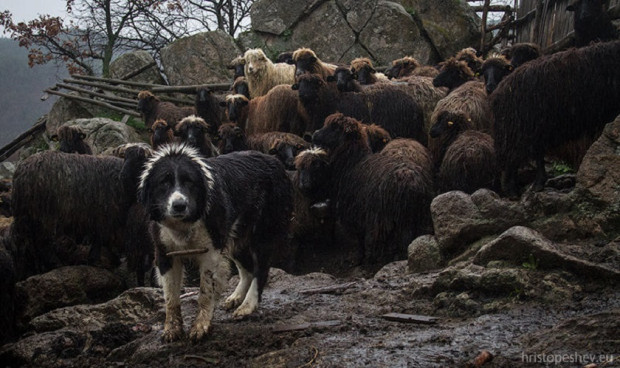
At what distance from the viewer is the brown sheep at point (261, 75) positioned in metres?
13.5

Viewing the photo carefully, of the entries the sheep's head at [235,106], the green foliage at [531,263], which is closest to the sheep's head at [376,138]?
the sheep's head at [235,106]

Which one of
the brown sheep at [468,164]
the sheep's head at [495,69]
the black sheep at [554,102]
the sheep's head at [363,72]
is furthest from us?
the sheep's head at [363,72]

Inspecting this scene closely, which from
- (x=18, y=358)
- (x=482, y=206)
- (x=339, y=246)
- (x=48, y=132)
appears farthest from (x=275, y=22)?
(x=18, y=358)

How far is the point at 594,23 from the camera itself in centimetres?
888

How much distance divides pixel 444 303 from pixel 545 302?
83 cm

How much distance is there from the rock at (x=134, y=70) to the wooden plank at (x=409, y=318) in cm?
1446

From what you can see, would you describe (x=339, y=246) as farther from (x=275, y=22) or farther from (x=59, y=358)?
(x=275, y=22)

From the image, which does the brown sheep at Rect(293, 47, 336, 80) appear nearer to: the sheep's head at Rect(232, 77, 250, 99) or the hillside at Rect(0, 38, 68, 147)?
the sheep's head at Rect(232, 77, 250, 99)

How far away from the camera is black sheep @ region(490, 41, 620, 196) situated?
262 inches

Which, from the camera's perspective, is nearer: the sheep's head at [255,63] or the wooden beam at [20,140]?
the sheep's head at [255,63]

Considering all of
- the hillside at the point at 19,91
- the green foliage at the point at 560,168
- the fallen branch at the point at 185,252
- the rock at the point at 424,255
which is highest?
the hillside at the point at 19,91

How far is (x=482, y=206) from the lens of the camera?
638 centimetres

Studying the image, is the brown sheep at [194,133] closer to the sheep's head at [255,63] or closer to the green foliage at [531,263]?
the sheep's head at [255,63]

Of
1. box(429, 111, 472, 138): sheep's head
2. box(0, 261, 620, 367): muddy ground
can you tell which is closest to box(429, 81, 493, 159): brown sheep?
box(429, 111, 472, 138): sheep's head
